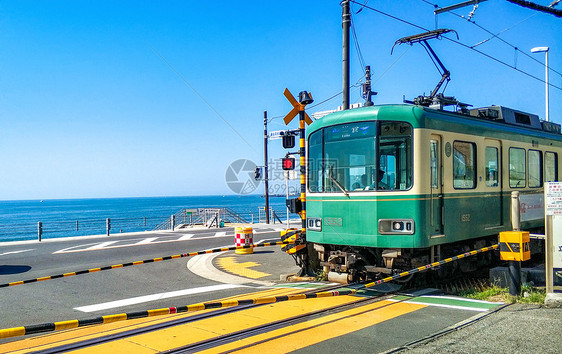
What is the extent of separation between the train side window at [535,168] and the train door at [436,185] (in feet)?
13.9

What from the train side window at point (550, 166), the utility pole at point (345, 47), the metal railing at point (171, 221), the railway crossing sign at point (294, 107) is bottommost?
the metal railing at point (171, 221)

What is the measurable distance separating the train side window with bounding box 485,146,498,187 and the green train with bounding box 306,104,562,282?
0.02 m

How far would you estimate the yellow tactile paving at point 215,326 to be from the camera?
531 centimetres

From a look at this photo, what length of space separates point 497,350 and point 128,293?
707cm

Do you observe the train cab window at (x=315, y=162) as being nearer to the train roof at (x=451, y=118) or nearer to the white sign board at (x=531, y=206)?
the train roof at (x=451, y=118)

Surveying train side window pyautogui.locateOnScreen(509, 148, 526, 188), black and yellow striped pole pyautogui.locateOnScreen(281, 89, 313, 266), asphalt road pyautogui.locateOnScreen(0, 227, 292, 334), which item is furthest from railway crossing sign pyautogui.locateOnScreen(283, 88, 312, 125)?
train side window pyautogui.locateOnScreen(509, 148, 526, 188)

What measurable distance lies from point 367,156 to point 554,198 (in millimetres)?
3015

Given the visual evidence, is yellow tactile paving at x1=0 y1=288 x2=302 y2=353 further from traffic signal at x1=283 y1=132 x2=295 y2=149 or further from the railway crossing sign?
A: traffic signal at x1=283 y1=132 x2=295 y2=149

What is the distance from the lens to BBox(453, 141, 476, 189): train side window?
8.80m

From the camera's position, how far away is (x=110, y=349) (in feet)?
17.0

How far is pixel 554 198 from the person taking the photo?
24.0 ft

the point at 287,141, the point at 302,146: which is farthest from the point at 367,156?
the point at 287,141

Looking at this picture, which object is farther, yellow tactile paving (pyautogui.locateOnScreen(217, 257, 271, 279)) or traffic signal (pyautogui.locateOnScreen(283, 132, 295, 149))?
yellow tactile paving (pyautogui.locateOnScreen(217, 257, 271, 279))

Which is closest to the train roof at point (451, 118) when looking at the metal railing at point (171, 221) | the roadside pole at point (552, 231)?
the roadside pole at point (552, 231)
